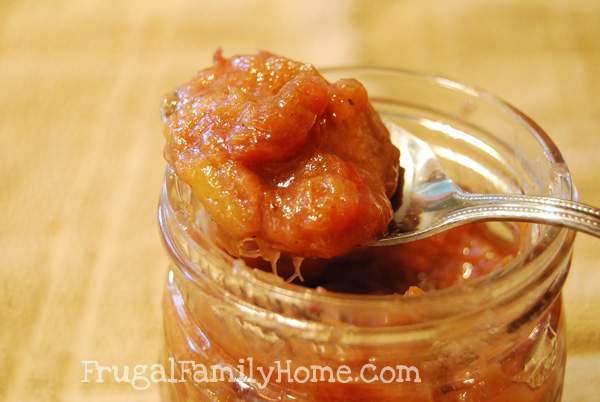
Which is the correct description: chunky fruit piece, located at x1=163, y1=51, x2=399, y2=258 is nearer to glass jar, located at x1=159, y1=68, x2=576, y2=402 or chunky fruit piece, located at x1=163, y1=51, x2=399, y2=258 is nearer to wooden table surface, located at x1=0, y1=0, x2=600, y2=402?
glass jar, located at x1=159, y1=68, x2=576, y2=402

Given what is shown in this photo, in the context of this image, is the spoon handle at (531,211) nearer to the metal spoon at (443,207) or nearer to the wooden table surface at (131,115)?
the metal spoon at (443,207)

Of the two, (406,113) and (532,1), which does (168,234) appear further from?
(532,1)

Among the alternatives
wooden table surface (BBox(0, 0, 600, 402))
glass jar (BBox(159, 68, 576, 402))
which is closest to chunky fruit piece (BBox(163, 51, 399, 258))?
glass jar (BBox(159, 68, 576, 402))

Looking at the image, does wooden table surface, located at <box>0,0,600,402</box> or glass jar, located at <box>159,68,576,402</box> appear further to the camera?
wooden table surface, located at <box>0,0,600,402</box>

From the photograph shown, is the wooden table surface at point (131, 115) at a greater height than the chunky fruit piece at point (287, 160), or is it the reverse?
the chunky fruit piece at point (287, 160)

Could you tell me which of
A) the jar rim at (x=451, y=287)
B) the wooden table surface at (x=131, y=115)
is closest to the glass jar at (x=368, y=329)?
the jar rim at (x=451, y=287)

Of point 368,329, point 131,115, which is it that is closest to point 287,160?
point 368,329
